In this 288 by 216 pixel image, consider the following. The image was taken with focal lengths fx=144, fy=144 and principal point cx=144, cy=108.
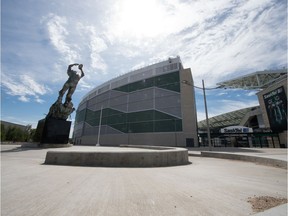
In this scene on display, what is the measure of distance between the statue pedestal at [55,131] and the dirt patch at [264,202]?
24.7 metres

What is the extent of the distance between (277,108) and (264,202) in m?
39.6

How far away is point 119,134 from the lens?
43.0 metres

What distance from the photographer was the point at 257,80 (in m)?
44.3

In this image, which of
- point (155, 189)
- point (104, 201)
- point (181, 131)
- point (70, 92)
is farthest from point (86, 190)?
point (181, 131)

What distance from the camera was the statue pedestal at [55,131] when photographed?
2162 cm

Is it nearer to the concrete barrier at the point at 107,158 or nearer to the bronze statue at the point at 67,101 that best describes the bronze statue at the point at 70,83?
the bronze statue at the point at 67,101

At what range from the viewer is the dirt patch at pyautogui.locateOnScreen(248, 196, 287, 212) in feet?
10.4

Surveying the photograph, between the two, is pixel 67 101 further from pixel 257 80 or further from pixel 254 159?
pixel 257 80

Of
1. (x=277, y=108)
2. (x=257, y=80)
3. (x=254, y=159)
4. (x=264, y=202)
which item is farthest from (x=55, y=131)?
(x=257, y=80)

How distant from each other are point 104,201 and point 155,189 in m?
1.60

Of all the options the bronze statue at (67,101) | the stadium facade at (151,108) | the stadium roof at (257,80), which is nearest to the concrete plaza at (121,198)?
the bronze statue at (67,101)

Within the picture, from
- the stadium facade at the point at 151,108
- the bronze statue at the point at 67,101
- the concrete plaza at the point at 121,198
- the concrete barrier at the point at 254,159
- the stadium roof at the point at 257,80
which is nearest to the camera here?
the concrete plaza at the point at 121,198

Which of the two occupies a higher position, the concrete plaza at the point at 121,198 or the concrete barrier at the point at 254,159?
the concrete barrier at the point at 254,159

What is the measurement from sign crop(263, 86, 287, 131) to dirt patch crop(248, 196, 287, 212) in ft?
121
